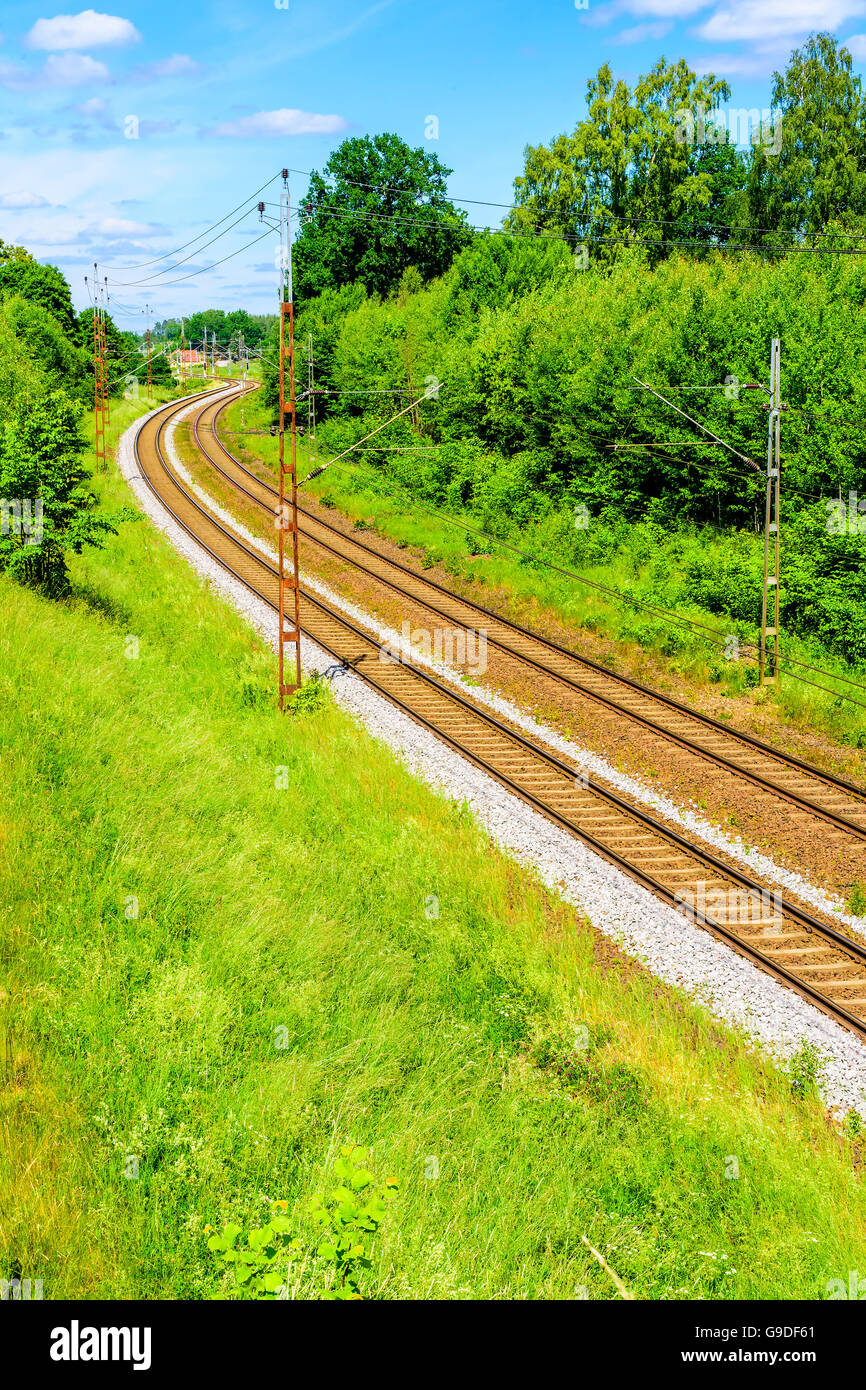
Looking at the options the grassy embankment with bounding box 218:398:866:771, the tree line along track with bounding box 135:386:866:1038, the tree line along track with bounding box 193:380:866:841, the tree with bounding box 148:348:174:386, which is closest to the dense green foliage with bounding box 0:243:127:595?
the tree line along track with bounding box 135:386:866:1038

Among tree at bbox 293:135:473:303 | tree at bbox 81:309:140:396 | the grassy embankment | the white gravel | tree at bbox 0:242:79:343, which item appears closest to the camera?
the white gravel

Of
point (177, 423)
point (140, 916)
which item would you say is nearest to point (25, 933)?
point (140, 916)

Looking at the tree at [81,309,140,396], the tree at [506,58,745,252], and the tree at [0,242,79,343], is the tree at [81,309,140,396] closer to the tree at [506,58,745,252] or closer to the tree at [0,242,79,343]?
the tree at [0,242,79,343]

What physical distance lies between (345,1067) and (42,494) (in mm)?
16963

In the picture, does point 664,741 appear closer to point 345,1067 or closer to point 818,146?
point 345,1067

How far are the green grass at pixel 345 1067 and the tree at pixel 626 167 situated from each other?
140 feet

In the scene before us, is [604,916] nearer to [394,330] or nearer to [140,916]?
[140,916]

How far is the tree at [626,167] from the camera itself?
45469mm

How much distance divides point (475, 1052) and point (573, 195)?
50.0 m

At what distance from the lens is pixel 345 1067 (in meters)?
7.66

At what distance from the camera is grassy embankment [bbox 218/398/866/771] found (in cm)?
1956

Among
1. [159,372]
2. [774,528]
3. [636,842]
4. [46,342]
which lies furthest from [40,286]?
[636,842]

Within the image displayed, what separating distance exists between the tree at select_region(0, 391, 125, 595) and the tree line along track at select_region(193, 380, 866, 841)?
1004 cm

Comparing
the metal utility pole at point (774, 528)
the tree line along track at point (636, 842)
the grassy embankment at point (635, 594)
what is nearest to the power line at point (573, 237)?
the grassy embankment at point (635, 594)
